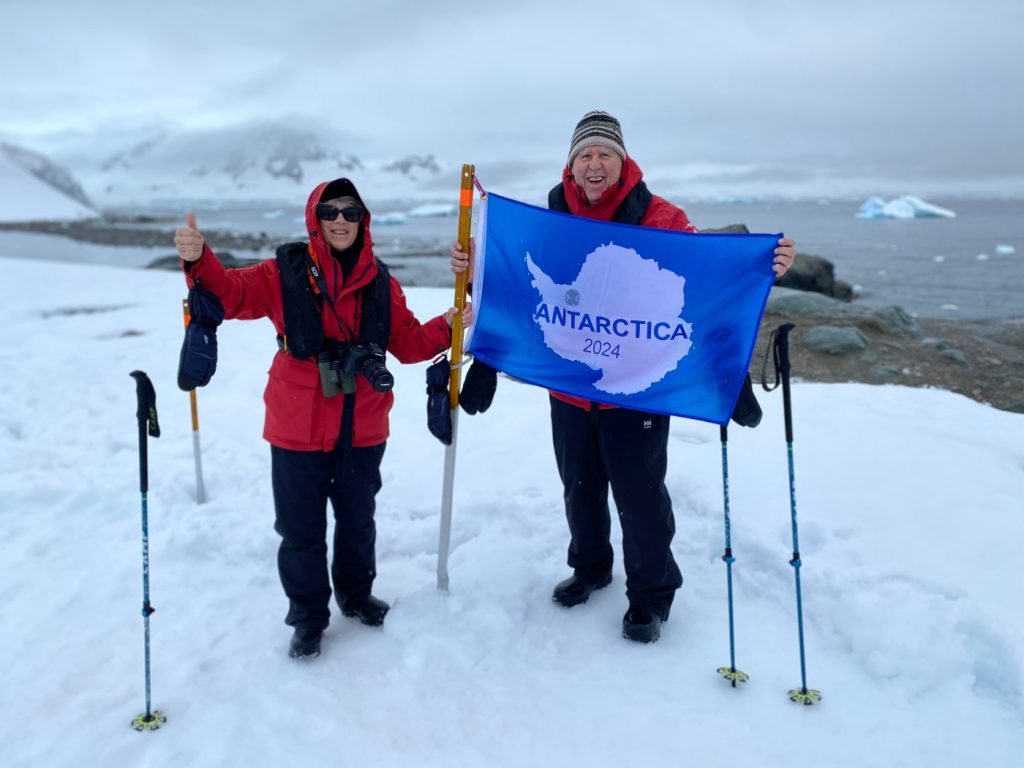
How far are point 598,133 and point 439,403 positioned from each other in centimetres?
168

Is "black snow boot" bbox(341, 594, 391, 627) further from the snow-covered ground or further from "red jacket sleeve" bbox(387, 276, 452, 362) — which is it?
"red jacket sleeve" bbox(387, 276, 452, 362)

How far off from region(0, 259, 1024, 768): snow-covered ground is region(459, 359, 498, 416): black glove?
3.81 feet

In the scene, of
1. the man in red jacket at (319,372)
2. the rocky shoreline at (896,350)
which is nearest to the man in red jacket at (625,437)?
the man in red jacket at (319,372)

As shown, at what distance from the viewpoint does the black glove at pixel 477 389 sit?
4.12 metres

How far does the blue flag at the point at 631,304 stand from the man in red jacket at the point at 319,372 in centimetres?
75

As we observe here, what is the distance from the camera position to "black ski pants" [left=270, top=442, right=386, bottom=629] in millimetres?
3779

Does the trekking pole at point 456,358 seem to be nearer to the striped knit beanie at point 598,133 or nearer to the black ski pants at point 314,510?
the black ski pants at point 314,510

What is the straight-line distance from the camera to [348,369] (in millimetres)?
3646

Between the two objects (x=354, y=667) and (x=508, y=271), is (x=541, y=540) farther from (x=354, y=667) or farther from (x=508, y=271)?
(x=508, y=271)

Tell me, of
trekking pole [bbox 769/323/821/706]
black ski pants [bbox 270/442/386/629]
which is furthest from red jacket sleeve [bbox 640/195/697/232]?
black ski pants [bbox 270/442/386/629]

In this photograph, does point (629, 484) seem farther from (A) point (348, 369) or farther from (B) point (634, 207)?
(A) point (348, 369)

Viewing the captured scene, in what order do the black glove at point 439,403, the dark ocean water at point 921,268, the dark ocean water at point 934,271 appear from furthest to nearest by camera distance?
the dark ocean water at point 921,268
the dark ocean water at point 934,271
the black glove at point 439,403

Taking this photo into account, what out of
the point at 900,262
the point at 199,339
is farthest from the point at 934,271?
the point at 199,339

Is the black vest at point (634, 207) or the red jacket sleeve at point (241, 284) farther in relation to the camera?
the black vest at point (634, 207)
